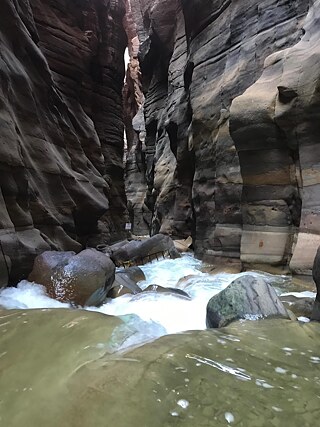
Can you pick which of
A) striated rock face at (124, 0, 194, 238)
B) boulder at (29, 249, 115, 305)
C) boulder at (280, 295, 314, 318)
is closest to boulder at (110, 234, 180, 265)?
striated rock face at (124, 0, 194, 238)

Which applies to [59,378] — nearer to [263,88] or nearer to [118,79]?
[263,88]

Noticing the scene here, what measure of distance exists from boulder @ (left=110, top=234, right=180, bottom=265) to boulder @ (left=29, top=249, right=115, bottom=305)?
181 inches

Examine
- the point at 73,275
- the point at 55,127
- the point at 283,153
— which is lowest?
the point at 73,275

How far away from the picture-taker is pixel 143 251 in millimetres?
11578

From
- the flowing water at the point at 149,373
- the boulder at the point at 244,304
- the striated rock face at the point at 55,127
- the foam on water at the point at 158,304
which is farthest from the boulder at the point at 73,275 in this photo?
the boulder at the point at 244,304

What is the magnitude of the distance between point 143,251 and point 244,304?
25.7 ft

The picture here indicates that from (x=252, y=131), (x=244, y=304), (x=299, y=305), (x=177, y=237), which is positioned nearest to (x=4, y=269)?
(x=244, y=304)

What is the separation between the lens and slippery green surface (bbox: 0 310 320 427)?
70.1 inches

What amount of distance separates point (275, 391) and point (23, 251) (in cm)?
583

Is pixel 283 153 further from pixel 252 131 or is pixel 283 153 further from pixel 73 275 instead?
pixel 73 275

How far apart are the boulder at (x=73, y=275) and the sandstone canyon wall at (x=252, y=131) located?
165 inches

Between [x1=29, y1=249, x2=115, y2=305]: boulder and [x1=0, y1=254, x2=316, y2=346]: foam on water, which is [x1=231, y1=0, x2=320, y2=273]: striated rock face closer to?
[x1=0, y1=254, x2=316, y2=346]: foam on water

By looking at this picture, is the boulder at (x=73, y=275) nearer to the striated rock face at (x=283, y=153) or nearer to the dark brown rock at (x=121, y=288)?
the dark brown rock at (x=121, y=288)

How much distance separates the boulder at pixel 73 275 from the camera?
5520 millimetres
